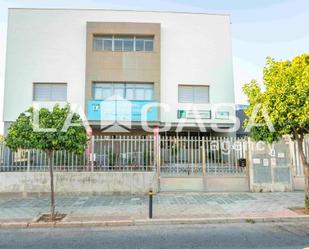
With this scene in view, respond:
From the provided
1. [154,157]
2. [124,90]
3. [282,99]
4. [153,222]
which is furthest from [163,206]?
[124,90]

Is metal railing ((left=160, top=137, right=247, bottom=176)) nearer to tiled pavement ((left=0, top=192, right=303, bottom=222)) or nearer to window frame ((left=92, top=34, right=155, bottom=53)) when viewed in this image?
tiled pavement ((left=0, top=192, right=303, bottom=222))

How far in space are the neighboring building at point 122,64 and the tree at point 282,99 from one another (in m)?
10.5

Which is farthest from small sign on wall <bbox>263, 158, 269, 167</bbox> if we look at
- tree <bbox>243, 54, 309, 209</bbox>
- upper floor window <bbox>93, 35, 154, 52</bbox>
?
upper floor window <bbox>93, 35, 154, 52</bbox>

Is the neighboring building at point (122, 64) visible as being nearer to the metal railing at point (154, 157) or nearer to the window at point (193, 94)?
the window at point (193, 94)

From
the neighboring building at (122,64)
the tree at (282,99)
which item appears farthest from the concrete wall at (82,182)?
the neighboring building at (122,64)

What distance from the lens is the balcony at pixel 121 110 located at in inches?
715

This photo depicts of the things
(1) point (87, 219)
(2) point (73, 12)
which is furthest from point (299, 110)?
(2) point (73, 12)

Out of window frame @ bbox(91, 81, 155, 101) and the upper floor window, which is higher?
the upper floor window

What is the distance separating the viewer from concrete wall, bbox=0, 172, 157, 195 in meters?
10.4

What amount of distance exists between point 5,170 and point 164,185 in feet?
21.4

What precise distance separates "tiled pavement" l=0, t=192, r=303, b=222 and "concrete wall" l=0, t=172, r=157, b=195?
1.25 feet

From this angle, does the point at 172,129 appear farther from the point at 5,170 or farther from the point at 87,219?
the point at 87,219

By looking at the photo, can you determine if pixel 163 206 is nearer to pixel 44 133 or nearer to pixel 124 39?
→ pixel 44 133

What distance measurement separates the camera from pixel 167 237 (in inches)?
234
